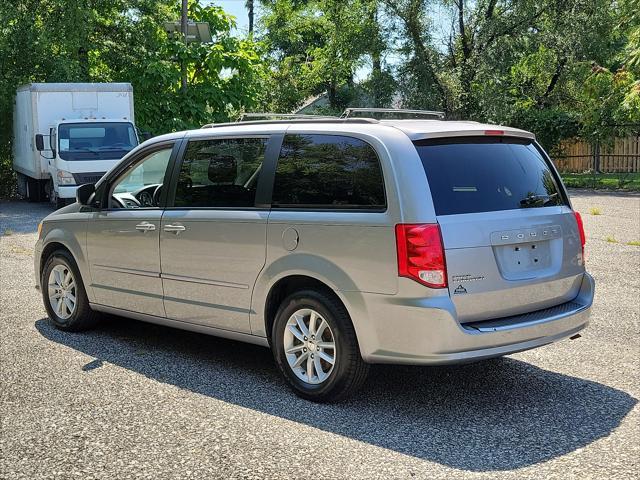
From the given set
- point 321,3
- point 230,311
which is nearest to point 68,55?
point 321,3

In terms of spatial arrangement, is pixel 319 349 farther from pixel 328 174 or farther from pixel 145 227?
pixel 145 227

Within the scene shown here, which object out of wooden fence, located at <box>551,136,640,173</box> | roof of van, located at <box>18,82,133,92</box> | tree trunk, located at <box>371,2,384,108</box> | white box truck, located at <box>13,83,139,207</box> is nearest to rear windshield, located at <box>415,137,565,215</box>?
white box truck, located at <box>13,83,139,207</box>

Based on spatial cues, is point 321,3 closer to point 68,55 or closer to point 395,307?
point 68,55

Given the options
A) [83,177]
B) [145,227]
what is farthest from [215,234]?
[83,177]

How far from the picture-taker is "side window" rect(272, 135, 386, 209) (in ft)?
17.2

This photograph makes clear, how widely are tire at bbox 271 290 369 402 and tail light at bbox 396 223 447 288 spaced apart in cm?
58

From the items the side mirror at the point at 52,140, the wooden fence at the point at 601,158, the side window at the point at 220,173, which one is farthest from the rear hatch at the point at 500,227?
the wooden fence at the point at 601,158

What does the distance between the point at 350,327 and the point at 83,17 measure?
2360 centimetres

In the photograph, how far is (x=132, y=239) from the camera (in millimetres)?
6734

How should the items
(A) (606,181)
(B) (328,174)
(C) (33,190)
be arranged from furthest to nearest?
(A) (606,181), (C) (33,190), (B) (328,174)

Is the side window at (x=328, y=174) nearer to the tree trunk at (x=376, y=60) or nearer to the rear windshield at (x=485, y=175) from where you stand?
the rear windshield at (x=485, y=175)

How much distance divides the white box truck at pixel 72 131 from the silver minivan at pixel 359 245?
14.0 meters

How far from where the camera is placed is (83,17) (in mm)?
26344

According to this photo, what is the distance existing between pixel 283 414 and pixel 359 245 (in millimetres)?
1122
